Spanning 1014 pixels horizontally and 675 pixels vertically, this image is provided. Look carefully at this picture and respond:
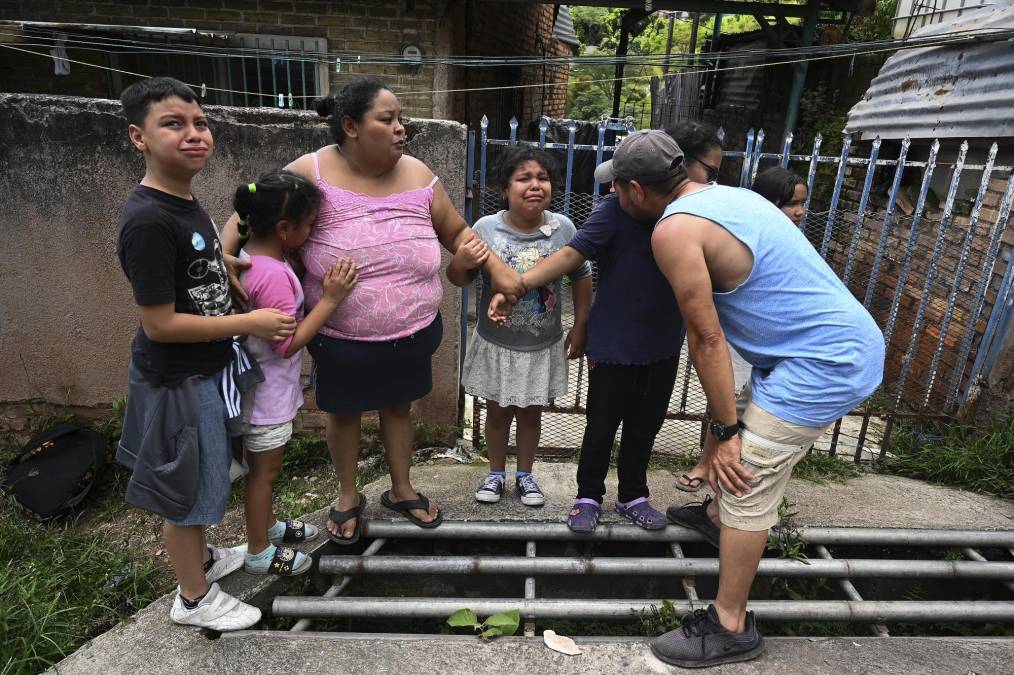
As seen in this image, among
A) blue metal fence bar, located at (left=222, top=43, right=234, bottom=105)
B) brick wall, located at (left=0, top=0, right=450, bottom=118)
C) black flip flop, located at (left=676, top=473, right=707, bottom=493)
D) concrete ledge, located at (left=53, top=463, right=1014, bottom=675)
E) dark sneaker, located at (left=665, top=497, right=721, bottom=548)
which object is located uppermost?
brick wall, located at (left=0, top=0, right=450, bottom=118)

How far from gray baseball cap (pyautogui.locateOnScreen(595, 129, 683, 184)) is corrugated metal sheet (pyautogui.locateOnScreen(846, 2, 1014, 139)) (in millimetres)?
2731

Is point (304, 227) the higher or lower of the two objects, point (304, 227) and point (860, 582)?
the higher

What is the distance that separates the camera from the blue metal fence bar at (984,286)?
10.4 feet

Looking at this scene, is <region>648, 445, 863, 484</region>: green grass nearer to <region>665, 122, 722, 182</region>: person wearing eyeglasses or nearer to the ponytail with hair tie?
<region>665, 122, 722, 182</region>: person wearing eyeglasses

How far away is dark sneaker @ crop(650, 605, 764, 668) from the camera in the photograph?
2.03 m

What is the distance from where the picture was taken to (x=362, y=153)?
2.15 m

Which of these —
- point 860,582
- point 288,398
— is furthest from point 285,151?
point 860,582

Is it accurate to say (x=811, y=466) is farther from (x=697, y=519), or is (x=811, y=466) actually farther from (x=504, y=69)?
(x=504, y=69)

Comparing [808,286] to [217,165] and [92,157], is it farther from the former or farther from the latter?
[92,157]

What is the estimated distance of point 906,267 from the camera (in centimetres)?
327

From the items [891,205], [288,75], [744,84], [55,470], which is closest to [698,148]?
[891,205]

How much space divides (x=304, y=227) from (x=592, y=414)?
1314mm

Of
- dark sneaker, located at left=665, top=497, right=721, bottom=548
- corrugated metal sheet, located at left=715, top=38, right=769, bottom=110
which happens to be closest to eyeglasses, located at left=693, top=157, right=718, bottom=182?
dark sneaker, located at left=665, top=497, right=721, bottom=548

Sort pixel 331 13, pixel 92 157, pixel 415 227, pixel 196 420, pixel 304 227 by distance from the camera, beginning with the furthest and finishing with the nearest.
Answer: pixel 331 13 < pixel 92 157 < pixel 415 227 < pixel 304 227 < pixel 196 420
